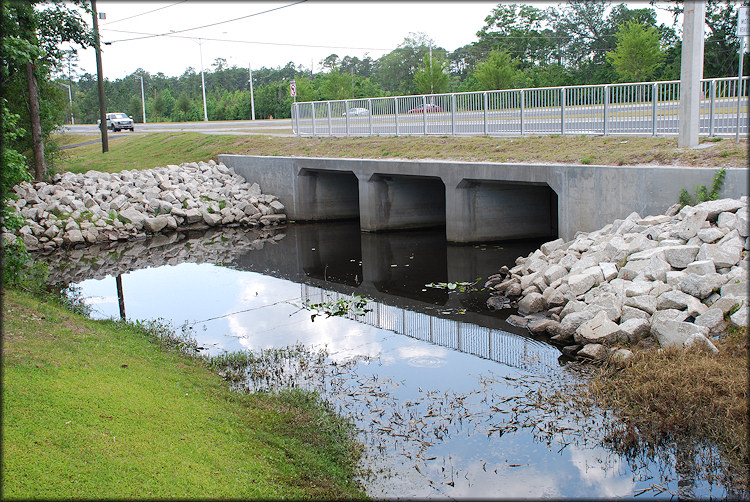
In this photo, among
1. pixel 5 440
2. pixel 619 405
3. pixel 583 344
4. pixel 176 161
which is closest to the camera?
pixel 5 440

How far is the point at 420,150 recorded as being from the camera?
23.4m

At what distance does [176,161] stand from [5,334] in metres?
23.0

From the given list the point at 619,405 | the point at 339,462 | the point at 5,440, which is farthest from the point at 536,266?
the point at 5,440

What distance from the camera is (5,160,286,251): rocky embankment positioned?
23531 millimetres

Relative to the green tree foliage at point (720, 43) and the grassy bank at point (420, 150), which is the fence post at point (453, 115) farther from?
the green tree foliage at point (720, 43)

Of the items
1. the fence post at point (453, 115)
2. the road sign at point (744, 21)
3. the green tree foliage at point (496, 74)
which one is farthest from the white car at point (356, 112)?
the green tree foliage at point (496, 74)

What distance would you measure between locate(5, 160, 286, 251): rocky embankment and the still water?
1.20 metres

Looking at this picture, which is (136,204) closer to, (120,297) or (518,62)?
(120,297)

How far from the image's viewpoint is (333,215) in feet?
89.6

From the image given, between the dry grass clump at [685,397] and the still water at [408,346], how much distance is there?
313mm

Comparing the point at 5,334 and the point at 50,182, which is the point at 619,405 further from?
the point at 50,182

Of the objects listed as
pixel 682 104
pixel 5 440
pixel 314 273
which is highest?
pixel 682 104

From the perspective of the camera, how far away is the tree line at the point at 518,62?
47594mm

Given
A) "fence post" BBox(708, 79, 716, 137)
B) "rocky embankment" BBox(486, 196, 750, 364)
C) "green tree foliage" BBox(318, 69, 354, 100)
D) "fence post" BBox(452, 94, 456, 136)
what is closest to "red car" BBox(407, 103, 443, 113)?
"fence post" BBox(452, 94, 456, 136)
